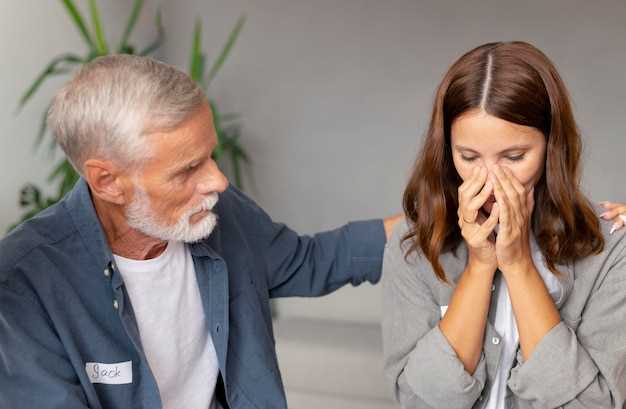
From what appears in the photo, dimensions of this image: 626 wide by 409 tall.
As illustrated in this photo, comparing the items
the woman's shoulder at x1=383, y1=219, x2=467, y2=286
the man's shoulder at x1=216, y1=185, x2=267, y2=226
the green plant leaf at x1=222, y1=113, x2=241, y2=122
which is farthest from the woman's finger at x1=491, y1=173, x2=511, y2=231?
the green plant leaf at x1=222, y1=113, x2=241, y2=122

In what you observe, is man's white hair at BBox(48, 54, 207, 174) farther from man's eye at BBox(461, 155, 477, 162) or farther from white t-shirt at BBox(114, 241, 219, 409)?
man's eye at BBox(461, 155, 477, 162)

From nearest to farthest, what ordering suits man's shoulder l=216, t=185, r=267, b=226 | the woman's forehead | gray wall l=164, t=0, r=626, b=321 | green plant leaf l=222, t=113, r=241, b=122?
the woman's forehead < man's shoulder l=216, t=185, r=267, b=226 < gray wall l=164, t=0, r=626, b=321 < green plant leaf l=222, t=113, r=241, b=122

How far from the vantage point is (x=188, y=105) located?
1.64 metres

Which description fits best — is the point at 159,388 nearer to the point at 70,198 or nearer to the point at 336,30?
the point at 70,198

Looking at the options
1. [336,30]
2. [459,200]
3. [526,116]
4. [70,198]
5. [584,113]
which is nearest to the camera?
[526,116]

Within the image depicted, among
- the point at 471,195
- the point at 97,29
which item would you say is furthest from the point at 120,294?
the point at 97,29

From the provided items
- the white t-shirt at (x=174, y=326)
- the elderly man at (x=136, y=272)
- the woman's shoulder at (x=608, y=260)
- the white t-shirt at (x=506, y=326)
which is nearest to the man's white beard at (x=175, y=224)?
the elderly man at (x=136, y=272)

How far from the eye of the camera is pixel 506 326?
177 cm

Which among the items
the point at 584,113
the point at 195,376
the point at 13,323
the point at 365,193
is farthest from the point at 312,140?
the point at 13,323

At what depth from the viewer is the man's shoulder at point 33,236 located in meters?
1.62

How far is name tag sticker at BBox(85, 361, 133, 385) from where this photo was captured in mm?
1719

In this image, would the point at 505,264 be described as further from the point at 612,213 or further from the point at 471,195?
the point at 612,213

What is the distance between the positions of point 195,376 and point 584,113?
8.42 ft

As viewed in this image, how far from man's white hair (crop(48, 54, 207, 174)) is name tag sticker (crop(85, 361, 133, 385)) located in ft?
1.39
